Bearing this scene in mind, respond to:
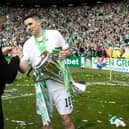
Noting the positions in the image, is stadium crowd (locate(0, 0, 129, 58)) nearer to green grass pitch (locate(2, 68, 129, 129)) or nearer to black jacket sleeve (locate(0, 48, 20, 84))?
green grass pitch (locate(2, 68, 129, 129))

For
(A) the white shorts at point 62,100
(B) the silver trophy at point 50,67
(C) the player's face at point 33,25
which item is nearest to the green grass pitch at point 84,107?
(A) the white shorts at point 62,100

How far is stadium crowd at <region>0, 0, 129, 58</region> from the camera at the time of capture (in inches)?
1324

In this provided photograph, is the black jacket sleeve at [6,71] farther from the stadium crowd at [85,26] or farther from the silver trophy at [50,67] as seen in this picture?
the stadium crowd at [85,26]

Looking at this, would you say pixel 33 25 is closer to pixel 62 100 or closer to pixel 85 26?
pixel 62 100

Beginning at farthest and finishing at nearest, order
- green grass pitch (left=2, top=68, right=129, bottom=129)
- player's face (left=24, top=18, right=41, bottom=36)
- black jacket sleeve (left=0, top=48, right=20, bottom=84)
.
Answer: green grass pitch (left=2, top=68, right=129, bottom=129) < player's face (left=24, top=18, right=41, bottom=36) < black jacket sleeve (left=0, top=48, right=20, bottom=84)

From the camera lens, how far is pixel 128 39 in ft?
104

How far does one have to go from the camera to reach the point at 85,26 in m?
41.8

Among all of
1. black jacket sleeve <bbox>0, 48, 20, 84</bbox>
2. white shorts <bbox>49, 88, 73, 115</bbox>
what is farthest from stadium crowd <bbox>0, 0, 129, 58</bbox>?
black jacket sleeve <bbox>0, 48, 20, 84</bbox>

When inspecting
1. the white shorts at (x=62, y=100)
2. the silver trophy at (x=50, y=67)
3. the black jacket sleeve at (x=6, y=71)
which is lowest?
the white shorts at (x=62, y=100)

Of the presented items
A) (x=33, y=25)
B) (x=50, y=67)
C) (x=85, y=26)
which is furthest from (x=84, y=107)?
(x=85, y=26)

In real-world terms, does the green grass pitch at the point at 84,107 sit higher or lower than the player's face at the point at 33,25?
lower

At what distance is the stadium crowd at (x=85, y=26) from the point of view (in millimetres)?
33625

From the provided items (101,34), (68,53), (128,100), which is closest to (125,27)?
(101,34)

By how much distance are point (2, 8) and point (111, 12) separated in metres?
15.0
